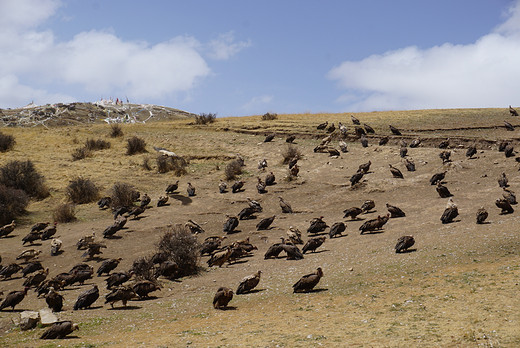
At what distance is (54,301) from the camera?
1798 centimetres

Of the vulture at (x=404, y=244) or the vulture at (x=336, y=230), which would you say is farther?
the vulture at (x=336, y=230)

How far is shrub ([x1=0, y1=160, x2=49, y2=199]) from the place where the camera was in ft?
126

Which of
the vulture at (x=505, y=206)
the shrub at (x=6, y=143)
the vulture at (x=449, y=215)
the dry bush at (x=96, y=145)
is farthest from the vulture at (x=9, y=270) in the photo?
the shrub at (x=6, y=143)

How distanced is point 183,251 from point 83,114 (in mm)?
77550

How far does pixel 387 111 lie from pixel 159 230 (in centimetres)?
4119

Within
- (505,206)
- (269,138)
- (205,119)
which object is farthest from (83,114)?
(505,206)

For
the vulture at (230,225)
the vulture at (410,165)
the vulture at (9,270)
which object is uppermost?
the vulture at (410,165)

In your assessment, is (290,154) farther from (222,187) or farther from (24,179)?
(24,179)

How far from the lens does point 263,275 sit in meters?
20.1

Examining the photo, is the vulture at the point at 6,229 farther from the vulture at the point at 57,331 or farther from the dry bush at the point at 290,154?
the dry bush at the point at 290,154

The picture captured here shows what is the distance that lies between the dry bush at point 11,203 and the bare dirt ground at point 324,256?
902 mm

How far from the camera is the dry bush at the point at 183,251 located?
2216cm

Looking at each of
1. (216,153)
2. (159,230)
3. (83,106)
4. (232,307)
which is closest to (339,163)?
(216,153)

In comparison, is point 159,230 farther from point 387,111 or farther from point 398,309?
point 387,111
